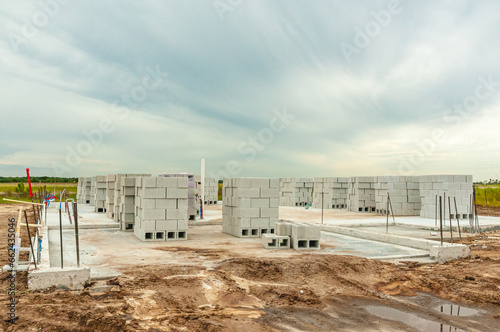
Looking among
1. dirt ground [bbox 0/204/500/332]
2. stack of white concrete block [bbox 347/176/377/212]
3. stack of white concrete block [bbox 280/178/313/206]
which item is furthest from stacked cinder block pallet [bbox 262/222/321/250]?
stack of white concrete block [bbox 280/178/313/206]

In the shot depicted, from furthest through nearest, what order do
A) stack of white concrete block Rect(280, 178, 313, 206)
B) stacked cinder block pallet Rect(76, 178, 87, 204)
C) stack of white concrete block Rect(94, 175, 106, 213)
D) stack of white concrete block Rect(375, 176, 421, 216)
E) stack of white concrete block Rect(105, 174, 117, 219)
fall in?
stack of white concrete block Rect(280, 178, 313, 206)
stacked cinder block pallet Rect(76, 178, 87, 204)
stack of white concrete block Rect(375, 176, 421, 216)
stack of white concrete block Rect(94, 175, 106, 213)
stack of white concrete block Rect(105, 174, 117, 219)

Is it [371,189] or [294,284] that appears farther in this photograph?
[371,189]

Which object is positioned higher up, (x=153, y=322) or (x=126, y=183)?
(x=126, y=183)

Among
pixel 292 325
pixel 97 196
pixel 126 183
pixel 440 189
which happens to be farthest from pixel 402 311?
pixel 97 196

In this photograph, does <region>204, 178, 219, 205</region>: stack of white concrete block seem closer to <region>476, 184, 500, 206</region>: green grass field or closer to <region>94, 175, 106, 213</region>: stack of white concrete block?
<region>94, 175, 106, 213</region>: stack of white concrete block

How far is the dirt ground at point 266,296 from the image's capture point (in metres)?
5.55

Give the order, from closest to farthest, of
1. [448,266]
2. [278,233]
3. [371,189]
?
[448,266]
[278,233]
[371,189]

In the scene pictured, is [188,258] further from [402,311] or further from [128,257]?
[402,311]

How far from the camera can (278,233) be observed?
37.7 feet

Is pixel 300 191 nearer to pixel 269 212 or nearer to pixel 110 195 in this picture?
pixel 110 195

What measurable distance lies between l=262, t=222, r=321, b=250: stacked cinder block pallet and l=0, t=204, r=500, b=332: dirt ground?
5.12ft

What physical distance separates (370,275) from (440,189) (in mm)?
13141

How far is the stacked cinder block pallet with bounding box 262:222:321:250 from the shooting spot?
36.5 feet

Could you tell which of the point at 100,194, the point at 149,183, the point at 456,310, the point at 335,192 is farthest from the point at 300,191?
the point at 456,310
